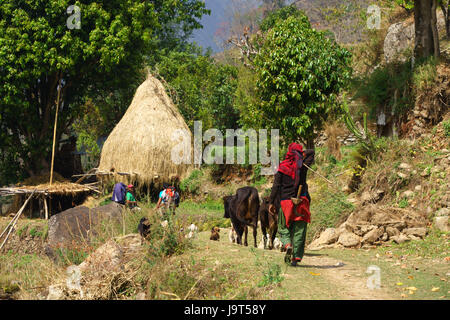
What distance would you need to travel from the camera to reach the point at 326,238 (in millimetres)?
10188

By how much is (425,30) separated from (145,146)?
11093 mm

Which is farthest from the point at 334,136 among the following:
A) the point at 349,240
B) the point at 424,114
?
the point at 349,240

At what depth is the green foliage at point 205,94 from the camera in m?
23.8

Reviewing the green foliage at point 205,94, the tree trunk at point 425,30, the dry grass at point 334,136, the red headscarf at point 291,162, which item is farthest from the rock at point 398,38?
the red headscarf at point 291,162

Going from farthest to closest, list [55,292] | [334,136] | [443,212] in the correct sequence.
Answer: [334,136], [443,212], [55,292]

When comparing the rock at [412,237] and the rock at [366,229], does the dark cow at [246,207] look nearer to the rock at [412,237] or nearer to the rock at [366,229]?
the rock at [366,229]

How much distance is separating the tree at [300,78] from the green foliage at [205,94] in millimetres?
9014

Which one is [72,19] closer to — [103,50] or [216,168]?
[103,50]

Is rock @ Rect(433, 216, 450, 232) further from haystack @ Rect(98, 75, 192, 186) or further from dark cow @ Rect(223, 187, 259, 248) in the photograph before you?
haystack @ Rect(98, 75, 192, 186)

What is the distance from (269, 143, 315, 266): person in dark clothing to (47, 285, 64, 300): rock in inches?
125

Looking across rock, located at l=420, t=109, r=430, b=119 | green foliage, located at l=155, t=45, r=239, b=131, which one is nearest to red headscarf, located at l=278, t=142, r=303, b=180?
rock, located at l=420, t=109, r=430, b=119

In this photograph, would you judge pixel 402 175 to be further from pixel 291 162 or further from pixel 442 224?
pixel 291 162

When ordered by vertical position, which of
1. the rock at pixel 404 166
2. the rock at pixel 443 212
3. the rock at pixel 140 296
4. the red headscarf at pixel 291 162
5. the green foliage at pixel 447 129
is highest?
the green foliage at pixel 447 129
